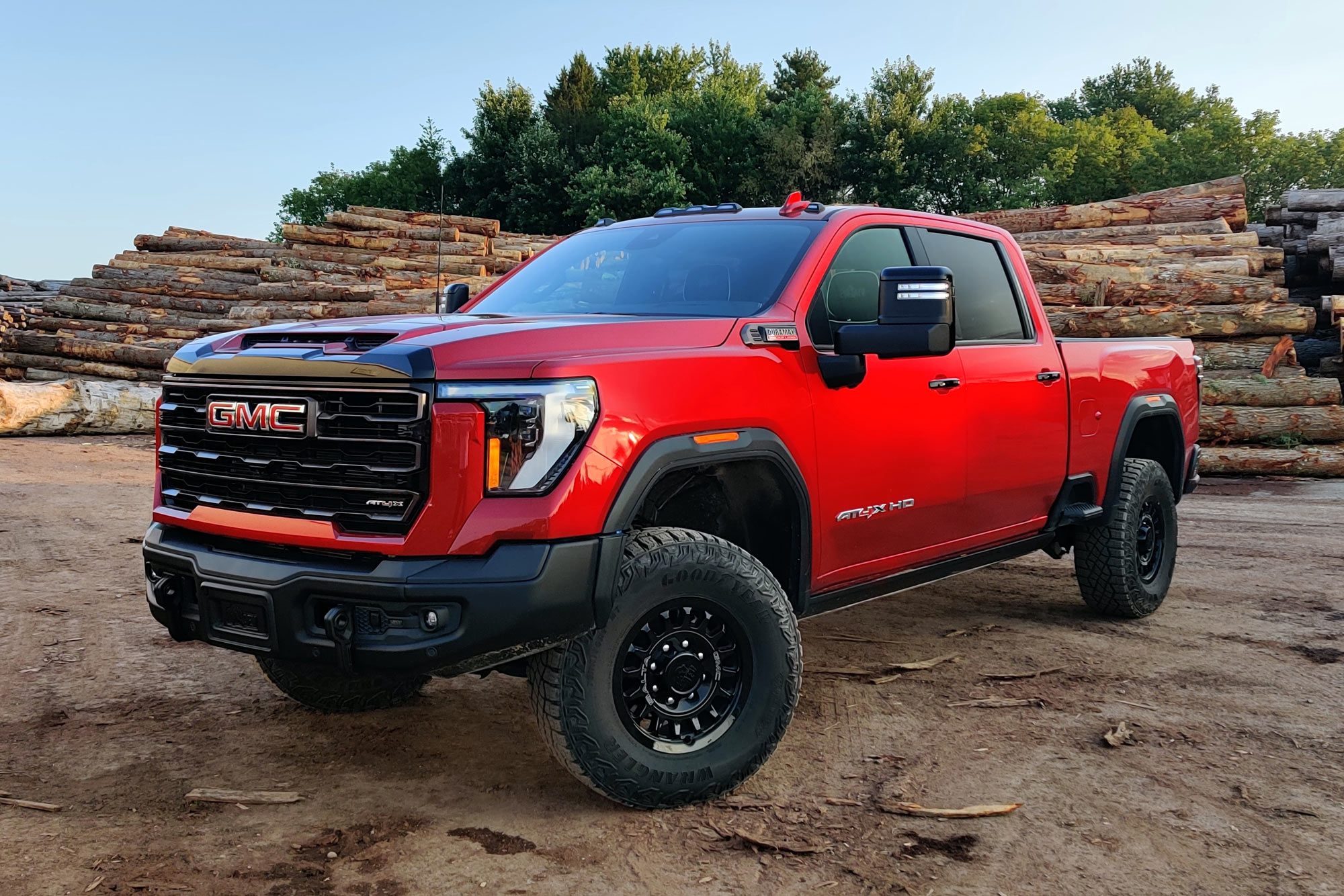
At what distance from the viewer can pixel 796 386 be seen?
12.9 feet

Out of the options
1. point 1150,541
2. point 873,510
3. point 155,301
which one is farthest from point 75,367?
point 873,510

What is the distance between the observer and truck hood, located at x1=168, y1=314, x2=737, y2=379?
125 inches

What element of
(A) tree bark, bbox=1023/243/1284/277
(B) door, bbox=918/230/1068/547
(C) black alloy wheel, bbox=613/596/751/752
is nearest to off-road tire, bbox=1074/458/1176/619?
(B) door, bbox=918/230/1068/547

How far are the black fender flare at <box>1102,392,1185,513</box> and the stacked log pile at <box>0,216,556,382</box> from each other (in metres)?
14.5

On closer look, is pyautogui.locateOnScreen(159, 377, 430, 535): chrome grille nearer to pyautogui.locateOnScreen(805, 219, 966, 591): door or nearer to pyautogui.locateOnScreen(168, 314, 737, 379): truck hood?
pyautogui.locateOnScreen(168, 314, 737, 379): truck hood

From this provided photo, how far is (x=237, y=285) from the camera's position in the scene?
2428 cm

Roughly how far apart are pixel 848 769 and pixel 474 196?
47.6 m

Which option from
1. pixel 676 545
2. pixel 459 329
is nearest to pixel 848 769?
pixel 676 545

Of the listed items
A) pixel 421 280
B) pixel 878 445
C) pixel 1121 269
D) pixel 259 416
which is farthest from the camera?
pixel 421 280

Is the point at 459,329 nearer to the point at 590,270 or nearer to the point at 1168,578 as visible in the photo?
the point at 590,270

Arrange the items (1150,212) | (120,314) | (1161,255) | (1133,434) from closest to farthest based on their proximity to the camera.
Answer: (1133,434), (1161,255), (1150,212), (120,314)

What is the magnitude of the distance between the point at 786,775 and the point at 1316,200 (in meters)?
20.4

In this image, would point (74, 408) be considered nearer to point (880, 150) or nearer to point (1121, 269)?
point (1121, 269)

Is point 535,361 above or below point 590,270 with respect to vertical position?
below
